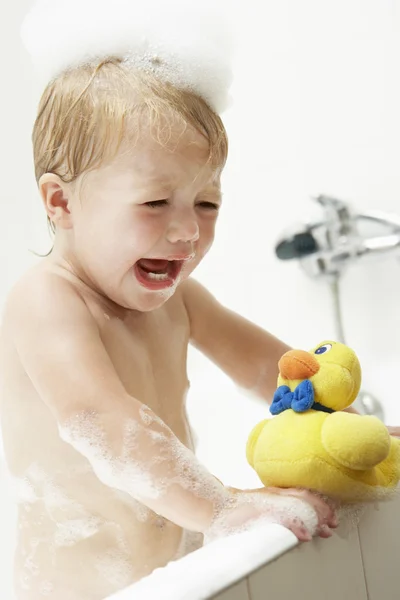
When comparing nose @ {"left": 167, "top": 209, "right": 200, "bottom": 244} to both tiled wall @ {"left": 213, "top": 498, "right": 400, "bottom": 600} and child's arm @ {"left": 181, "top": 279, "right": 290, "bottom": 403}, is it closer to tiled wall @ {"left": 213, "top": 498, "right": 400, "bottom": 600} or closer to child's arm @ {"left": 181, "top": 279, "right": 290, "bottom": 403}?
child's arm @ {"left": 181, "top": 279, "right": 290, "bottom": 403}

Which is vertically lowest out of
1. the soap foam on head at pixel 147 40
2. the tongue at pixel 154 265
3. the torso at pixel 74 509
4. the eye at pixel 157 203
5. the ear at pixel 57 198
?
the torso at pixel 74 509

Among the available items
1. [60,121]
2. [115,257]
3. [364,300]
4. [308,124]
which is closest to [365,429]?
[115,257]

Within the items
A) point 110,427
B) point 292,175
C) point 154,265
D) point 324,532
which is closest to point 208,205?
point 154,265

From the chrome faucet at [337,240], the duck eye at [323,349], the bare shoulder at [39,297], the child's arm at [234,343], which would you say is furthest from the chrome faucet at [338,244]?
the bare shoulder at [39,297]

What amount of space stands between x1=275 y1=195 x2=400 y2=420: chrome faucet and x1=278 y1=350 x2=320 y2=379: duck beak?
56 cm

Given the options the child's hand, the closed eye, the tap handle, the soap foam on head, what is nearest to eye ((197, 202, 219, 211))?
the closed eye

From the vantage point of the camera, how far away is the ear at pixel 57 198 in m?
0.92

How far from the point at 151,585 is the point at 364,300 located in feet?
3.25

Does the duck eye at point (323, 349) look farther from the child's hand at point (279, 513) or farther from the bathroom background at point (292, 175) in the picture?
the bathroom background at point (292, 175)

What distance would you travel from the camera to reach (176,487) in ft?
2.57

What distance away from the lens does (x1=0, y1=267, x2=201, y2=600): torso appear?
2.99 ft

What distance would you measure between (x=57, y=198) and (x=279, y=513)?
0.46 metres

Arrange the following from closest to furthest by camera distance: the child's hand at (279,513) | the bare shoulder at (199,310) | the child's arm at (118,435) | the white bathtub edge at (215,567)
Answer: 1. the white bathtub edge at (215,567)
2. the child's hand at (279,513)
3. the child's arm at (118,435)
4. the bare shoulder at (199,310)

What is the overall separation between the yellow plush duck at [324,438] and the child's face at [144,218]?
199 mm
